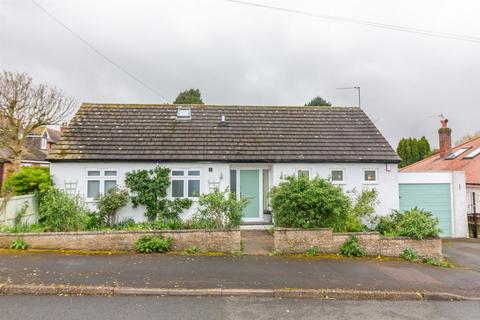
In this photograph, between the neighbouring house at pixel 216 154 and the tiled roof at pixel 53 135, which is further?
the tiled roof at pixel 53 135

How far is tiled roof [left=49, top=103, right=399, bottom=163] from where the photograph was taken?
12531 mm

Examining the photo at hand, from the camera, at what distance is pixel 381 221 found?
11.7m

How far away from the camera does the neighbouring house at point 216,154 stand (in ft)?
40.0

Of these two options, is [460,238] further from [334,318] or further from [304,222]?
[334,318]

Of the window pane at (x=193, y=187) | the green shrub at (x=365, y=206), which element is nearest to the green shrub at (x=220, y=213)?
the window pane at (x=193, y=187)

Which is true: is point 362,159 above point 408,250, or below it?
above

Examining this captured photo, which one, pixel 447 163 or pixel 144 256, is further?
pixel 447 163

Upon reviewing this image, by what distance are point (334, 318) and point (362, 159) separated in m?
9.11

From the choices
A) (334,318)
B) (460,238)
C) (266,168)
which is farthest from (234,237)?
(460,238)

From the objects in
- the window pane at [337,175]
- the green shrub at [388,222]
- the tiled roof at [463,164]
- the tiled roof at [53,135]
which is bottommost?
the green shrub at [388,222]

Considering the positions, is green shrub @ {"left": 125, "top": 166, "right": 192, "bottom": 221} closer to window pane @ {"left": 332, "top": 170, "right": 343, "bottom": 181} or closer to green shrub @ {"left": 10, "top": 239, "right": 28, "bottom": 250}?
green shrub @ {"left": 10, "top": 239, "right": 28, "bottom": 250}

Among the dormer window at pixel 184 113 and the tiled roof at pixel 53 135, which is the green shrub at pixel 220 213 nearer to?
the dormer window at pixel 184 113

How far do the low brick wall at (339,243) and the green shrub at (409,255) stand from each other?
0.09 meters

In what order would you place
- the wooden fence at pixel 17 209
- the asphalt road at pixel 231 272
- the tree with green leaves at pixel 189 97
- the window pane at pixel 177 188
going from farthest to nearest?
the tree with green leaves at pixel 189 97 < the window pane at pixel 177 188 < the wooden fence at pixel 17 209 < the asphalt road at pixel 231 272
